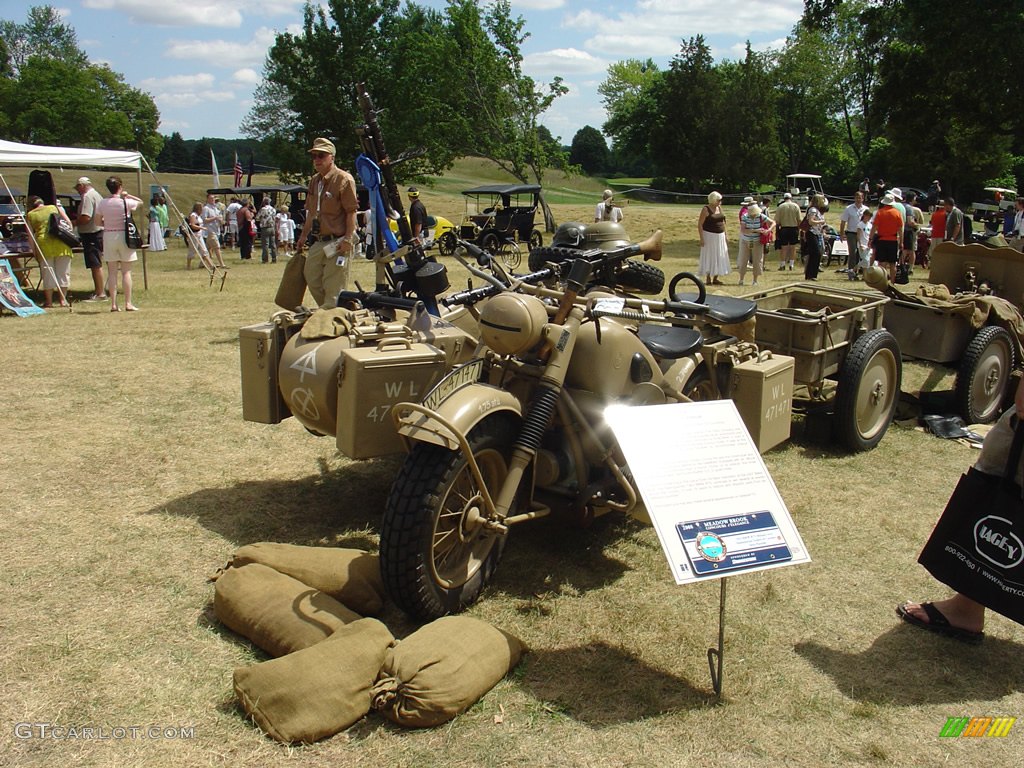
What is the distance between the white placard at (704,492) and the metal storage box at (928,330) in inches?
158

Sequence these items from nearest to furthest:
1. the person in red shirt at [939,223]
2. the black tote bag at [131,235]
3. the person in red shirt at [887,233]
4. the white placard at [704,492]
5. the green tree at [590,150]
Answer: the white placard at [704,492]
the black tote bag at [131,235]
the person in red shirt at [887,233]
the person in red shirt at [939,223]
the green tree at [590,150]

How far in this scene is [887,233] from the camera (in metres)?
12.9

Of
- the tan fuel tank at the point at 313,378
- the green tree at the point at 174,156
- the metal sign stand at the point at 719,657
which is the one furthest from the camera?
the green tree at the point at 174,156

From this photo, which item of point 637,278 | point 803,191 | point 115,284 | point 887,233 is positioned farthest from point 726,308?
point 803,191

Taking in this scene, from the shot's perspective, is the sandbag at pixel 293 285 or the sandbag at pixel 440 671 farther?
the sandbag at pixel 293 285

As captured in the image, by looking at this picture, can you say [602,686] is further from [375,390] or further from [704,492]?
[375,390]

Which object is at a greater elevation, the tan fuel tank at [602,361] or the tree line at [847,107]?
the tree line at [847,107]

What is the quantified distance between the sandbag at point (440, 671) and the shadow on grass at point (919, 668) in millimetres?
1279

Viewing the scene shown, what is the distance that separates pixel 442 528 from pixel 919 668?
1.94 m

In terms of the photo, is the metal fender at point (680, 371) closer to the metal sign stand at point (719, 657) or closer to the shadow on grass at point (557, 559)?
the shadow on grass at point (557, 559)

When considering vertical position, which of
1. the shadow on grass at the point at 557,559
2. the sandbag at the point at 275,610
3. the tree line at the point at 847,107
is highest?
the tree line at the point at 847,107

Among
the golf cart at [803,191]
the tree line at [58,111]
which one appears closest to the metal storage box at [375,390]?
the golf cart at [803,191]

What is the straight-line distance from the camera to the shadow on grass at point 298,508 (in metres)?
4.33

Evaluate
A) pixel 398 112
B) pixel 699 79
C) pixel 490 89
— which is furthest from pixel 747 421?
pixel 699 79
